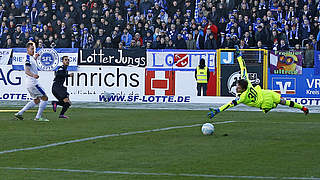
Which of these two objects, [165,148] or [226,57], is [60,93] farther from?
[226,57]

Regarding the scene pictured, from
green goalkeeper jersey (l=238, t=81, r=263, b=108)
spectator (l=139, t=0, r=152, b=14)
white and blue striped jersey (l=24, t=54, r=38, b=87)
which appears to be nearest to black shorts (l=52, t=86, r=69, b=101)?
white and blue striped jersey (l=24, t=54, r=38, b=87)

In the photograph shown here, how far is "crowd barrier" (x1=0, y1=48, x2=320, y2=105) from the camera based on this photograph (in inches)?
1153

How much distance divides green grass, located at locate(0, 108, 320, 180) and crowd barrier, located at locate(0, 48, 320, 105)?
8.48 meters

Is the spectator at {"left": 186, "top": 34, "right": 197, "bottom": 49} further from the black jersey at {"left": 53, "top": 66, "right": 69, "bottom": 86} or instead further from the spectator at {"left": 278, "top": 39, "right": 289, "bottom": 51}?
the black jersey at {"left": 53, "top": 66, "right": 69, "bottom": 86}

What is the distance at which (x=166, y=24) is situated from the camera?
32812 millimetres

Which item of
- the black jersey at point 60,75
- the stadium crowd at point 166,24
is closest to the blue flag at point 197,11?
the stadium crowd at point 166,24

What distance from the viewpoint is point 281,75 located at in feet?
96.0

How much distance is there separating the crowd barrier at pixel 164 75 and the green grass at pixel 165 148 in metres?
8.48

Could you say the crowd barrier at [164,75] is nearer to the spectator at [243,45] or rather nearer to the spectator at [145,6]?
the spectator at [243,45]

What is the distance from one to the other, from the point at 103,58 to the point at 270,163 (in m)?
20.3

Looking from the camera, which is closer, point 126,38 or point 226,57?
point 226,57

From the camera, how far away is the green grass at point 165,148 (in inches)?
399

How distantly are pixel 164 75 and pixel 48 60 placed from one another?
5.07 m

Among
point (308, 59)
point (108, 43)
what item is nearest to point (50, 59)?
point (108, 43)
